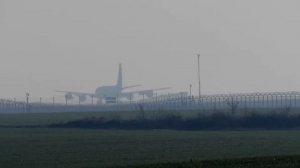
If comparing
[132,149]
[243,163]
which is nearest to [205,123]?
[132,149]

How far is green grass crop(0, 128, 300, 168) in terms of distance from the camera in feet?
116

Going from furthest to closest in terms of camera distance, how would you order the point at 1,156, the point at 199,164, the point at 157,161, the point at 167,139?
the point at 167,139 < the point at 1,156 < the point at 157,161 < the point at 199,164

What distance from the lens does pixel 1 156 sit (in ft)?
124

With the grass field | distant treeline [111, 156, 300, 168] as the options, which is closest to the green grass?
the grass field

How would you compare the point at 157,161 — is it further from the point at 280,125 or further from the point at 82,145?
the point at 280,125

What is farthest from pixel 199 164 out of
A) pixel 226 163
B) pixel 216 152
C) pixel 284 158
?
pixel 216 152

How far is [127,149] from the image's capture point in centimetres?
4138

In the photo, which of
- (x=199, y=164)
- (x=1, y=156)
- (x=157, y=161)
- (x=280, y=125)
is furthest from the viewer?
(x=280, y=125)

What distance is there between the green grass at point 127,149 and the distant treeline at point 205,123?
52.0 ft

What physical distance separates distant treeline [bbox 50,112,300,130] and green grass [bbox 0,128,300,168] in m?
15.8

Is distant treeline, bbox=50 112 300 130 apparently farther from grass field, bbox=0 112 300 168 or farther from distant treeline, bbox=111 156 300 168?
distant treeline, bbox=111 156 300 168

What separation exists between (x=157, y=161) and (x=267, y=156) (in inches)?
176


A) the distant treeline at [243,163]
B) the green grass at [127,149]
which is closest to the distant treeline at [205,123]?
the green grass at [127,149]

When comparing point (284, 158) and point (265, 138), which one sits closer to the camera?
point (284, 158)
